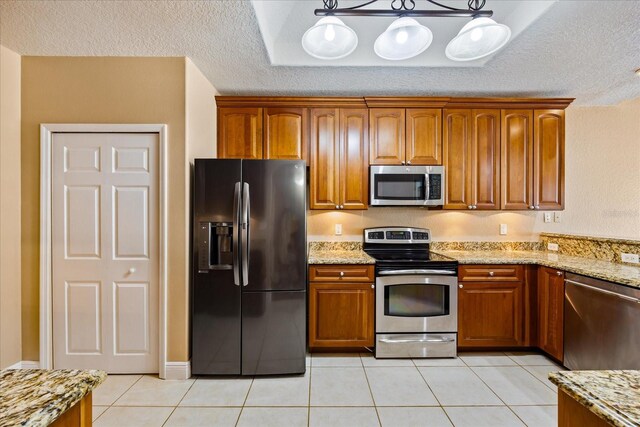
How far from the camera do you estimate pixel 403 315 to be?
2830 mm

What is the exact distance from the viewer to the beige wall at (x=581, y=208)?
3436 mm

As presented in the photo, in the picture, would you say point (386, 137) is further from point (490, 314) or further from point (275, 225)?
point (490, 314)

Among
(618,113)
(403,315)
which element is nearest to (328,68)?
(403,315)

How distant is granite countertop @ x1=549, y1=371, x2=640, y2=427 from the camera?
0.68 m

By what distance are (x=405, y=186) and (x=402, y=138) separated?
1.67 feet

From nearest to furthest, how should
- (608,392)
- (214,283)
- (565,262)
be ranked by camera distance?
(608,392) → (214,283) → (565,262)

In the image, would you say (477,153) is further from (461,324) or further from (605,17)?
(461,324)

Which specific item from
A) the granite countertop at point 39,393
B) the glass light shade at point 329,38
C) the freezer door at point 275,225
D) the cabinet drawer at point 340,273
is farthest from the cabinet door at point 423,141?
the granite countertop at point 39,393

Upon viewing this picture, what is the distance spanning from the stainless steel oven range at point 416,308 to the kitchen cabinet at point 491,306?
0.12 meters

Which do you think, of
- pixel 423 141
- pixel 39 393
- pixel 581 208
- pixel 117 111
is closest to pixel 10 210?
pixel 117 111

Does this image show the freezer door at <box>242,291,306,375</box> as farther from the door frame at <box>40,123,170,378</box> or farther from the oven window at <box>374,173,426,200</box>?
the oven window at <box>374,173,426,200</box>

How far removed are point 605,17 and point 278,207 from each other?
2523 mm

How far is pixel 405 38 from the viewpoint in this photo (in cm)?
157

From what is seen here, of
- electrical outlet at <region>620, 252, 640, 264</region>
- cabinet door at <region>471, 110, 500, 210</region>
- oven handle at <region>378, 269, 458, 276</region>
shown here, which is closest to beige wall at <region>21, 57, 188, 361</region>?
oven handle at <region>378, 269, 458, 276</region>
